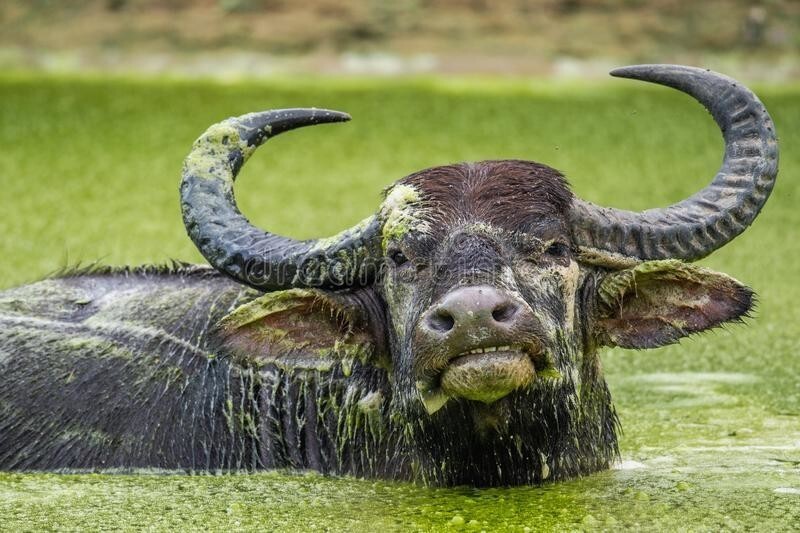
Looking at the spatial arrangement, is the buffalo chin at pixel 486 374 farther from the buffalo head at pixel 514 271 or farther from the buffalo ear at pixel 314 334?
the buffalo ear at pixel 314 334

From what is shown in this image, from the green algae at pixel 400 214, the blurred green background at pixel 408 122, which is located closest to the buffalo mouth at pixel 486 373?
the green algae at pixel 400 214

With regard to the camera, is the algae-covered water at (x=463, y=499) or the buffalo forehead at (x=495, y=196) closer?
the algae-covered water at (x=463, y=499)

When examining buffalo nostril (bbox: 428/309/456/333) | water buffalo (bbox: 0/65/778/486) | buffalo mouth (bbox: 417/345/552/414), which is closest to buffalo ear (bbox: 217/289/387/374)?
water buffalo (bbox: 0/65/778/486)

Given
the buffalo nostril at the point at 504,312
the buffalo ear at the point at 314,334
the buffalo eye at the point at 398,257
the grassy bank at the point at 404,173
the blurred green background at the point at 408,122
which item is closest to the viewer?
the buffalo nostril at the point at 504,312

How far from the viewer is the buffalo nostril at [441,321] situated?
4764 mm

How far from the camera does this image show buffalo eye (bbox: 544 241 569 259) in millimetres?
5353

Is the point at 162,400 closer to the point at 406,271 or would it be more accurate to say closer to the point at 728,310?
the point at 406,271

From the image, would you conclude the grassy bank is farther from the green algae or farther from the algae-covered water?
the green algae

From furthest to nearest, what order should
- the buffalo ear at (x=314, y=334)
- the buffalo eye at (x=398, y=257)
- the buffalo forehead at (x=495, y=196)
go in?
the buffalo ear at (x=314, y=334) < the buffalo eye at (x=398, y=257) < the buffalo forehead at (x=495, y=196)

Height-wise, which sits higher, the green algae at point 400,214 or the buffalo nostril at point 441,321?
the green algae at point 400,214

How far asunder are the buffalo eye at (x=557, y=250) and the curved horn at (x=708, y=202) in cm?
13

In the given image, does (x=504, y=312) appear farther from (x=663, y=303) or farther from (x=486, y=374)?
(x=663, y=303)

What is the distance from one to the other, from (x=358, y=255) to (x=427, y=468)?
0.83m

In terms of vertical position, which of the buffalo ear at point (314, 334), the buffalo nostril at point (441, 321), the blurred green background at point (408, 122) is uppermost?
the blurred green background at point (408, 122)
